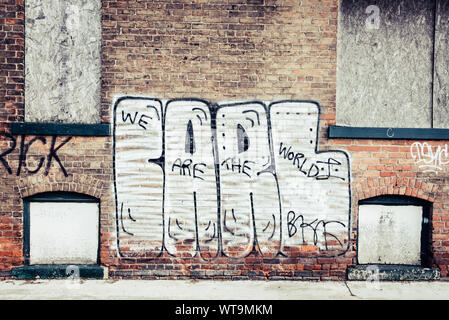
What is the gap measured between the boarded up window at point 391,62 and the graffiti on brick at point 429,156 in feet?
1.06

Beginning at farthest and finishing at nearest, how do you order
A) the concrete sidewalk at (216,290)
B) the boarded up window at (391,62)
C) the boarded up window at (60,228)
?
the boarded up window at (391,62)
the boarded up window at (60,228)
the concrete sidewalk at (216,290)

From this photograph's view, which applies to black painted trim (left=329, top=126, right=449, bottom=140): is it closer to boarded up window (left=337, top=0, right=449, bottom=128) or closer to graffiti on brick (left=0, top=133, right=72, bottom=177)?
boarded up window (left=337, top=0, right=449, bottom=128)

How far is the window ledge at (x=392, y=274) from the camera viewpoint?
527 cm

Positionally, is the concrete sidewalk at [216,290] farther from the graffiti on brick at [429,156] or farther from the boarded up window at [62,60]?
the boarded up window at [62,60]

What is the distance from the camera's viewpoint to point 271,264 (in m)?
5.26

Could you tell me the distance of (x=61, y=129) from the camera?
509 cm

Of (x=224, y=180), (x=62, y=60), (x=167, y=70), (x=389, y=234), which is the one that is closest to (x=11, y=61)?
(x=62, y=60)

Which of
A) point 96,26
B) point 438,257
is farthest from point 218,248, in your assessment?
point 96,26

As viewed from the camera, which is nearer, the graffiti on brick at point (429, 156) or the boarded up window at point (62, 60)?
the boarded up window at point (62, 60)

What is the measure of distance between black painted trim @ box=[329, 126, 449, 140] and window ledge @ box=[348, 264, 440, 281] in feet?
5.88

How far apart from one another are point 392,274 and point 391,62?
2907 mm

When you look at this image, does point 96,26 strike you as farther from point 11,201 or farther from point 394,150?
point 394,150

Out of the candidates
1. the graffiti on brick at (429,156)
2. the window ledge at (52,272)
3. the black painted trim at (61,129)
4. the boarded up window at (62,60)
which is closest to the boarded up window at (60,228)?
the window ledge at (52,272)

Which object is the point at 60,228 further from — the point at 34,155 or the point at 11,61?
the point at 11,61
